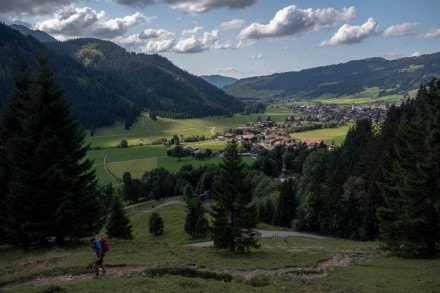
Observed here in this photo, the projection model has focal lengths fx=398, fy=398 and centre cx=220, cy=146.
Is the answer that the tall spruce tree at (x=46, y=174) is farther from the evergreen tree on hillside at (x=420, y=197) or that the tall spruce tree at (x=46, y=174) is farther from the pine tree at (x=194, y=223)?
the pine tree at (x=194, y=223)

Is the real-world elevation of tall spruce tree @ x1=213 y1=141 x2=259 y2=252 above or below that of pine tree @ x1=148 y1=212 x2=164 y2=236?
above

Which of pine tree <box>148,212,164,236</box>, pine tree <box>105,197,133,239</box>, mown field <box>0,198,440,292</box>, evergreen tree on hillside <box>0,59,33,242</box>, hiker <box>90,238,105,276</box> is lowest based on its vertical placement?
pine tree <box>148,212,164,236</box>

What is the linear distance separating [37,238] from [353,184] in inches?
2460

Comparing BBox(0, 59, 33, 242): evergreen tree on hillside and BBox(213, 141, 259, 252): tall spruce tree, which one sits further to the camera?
BBox(0, 59, 33, 242): evergreen tree on hillside

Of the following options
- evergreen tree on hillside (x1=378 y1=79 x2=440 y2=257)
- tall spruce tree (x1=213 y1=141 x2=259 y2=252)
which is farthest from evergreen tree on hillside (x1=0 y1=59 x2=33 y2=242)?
evergreen tree on hillside (x1=378 y1=79 x2=440 y2=257)

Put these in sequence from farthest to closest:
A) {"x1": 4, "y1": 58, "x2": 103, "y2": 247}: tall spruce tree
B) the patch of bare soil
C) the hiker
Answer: {"x1": 4, "y1": 58, "x2": 103, "y2": 247}: tall spruce tree < the hiker < the patch of bare soil

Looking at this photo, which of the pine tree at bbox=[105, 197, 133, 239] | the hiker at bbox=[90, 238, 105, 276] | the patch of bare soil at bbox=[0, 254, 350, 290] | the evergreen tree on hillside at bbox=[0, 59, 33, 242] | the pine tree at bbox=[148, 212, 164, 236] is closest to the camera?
the patch of bare soil at bbox=[0, 254, 350, 290]

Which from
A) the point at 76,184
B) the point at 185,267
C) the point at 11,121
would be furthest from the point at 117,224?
the point at 185,267

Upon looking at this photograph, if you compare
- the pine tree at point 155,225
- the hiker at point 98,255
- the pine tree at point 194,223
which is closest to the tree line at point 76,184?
the hiker at point 98,255

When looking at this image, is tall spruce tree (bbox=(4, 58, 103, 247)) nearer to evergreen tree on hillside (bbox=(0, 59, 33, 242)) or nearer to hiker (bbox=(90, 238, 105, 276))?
evergreen tree on hillside (bbox=(0, 59, 33, 242))

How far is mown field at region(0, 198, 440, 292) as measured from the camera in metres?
20.9

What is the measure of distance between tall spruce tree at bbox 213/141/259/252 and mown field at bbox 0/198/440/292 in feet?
3.96

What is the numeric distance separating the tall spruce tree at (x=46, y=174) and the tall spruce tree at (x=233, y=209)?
1146cm

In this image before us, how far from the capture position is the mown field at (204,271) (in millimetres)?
20859
